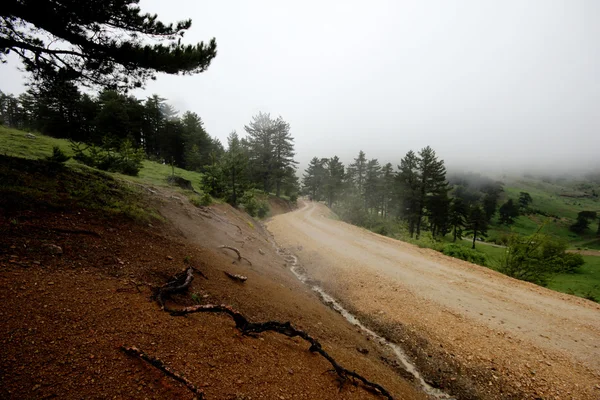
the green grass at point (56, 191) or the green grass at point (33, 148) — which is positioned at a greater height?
the green grass at point (33, 148)

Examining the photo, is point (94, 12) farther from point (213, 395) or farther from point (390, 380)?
point (390, 380)

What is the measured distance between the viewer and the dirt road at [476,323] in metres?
6.29

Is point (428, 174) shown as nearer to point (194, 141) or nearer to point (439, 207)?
point (439, 207)

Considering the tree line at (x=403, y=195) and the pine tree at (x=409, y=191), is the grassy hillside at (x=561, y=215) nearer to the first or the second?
the tree line at (x=403, y=195)

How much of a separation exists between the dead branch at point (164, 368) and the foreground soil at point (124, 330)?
6 centimetres

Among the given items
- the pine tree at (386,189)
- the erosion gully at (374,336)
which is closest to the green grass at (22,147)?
the erosion gully at (374,336)

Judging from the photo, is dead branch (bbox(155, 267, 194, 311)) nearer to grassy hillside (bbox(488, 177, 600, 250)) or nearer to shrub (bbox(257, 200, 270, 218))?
shrub (bbox(257, 200, 270, 218))

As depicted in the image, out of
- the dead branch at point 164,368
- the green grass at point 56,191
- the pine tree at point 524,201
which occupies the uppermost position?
the pine tree at point 524,201

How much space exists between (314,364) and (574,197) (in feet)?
859

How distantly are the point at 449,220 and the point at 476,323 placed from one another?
57.3 meters

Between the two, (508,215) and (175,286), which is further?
(508,215)

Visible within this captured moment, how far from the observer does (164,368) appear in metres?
2.96

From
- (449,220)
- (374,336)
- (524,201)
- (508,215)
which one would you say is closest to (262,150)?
(374,336)

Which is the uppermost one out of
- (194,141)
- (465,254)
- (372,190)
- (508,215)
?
(194,141)
